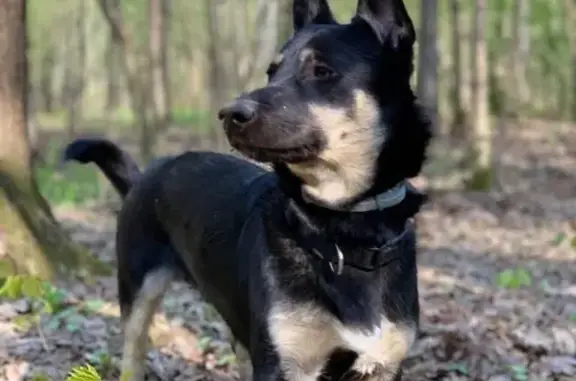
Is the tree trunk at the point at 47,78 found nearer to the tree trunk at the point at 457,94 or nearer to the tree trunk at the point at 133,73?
the tree trunk at the point at 457,94

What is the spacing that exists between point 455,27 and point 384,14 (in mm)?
17739

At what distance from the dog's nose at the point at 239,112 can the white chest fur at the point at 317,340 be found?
82 centimetres

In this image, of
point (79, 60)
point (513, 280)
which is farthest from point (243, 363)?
point (79, 60)

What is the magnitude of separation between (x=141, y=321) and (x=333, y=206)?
1.82 m

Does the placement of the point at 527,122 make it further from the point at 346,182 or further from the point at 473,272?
the point at 346,182

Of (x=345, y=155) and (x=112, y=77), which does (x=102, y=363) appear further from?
(x=112, y=77)

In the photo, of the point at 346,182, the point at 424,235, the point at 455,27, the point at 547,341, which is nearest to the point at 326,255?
the point at 346,182

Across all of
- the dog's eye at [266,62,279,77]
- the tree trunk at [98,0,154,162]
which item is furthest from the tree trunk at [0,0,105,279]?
the tree trunk at [98,0,154,162]

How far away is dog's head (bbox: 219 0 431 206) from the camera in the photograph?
3918mm

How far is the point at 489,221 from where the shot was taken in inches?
520

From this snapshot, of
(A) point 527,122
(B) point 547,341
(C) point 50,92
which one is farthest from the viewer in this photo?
(C) point 50,92

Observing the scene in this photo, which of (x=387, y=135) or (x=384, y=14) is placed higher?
(x=384, y=14)

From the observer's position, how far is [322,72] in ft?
13.3

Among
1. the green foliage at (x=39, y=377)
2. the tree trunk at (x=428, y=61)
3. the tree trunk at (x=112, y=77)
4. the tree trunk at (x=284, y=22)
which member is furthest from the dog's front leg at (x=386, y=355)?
the tree trunk at (x=112, y=77)
